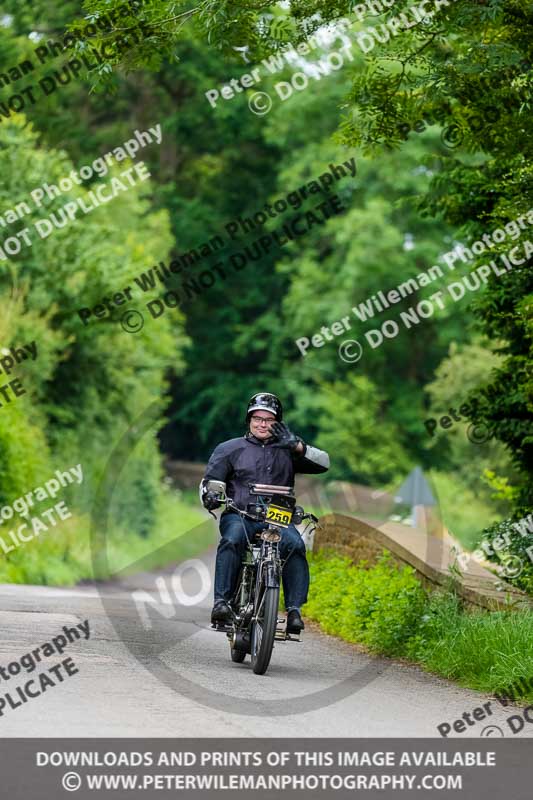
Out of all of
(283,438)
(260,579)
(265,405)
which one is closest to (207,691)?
(260,579)

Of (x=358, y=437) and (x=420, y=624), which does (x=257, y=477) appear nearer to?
(x=420, y=624)

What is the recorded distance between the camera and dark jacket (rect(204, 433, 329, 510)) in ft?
36.0

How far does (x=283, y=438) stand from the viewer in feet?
36.5

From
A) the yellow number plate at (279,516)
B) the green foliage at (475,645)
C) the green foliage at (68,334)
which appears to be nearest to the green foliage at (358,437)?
the green foliage at (68,334)

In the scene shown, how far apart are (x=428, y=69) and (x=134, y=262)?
73.2ft

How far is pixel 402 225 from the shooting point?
171ft

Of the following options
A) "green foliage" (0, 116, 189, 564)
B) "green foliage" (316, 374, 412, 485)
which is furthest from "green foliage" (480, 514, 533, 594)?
"green foliage" (316, 374, 412, 485)

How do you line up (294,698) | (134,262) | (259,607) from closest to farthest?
(294,698)
(259,607)
(134,262)

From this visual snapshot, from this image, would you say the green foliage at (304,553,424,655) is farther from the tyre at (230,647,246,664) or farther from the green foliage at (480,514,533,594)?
the tyre at (230,647,246,664)

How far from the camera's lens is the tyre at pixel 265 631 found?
10.1m

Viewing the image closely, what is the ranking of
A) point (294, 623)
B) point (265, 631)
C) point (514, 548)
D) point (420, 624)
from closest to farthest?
point (265, 631) → point (294, 623) → point (420, 624) → point (514, 548)

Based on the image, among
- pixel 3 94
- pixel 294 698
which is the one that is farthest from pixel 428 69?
pixel 3 94

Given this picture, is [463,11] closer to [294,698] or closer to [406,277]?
[294,698]

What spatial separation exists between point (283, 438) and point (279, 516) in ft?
2.49
